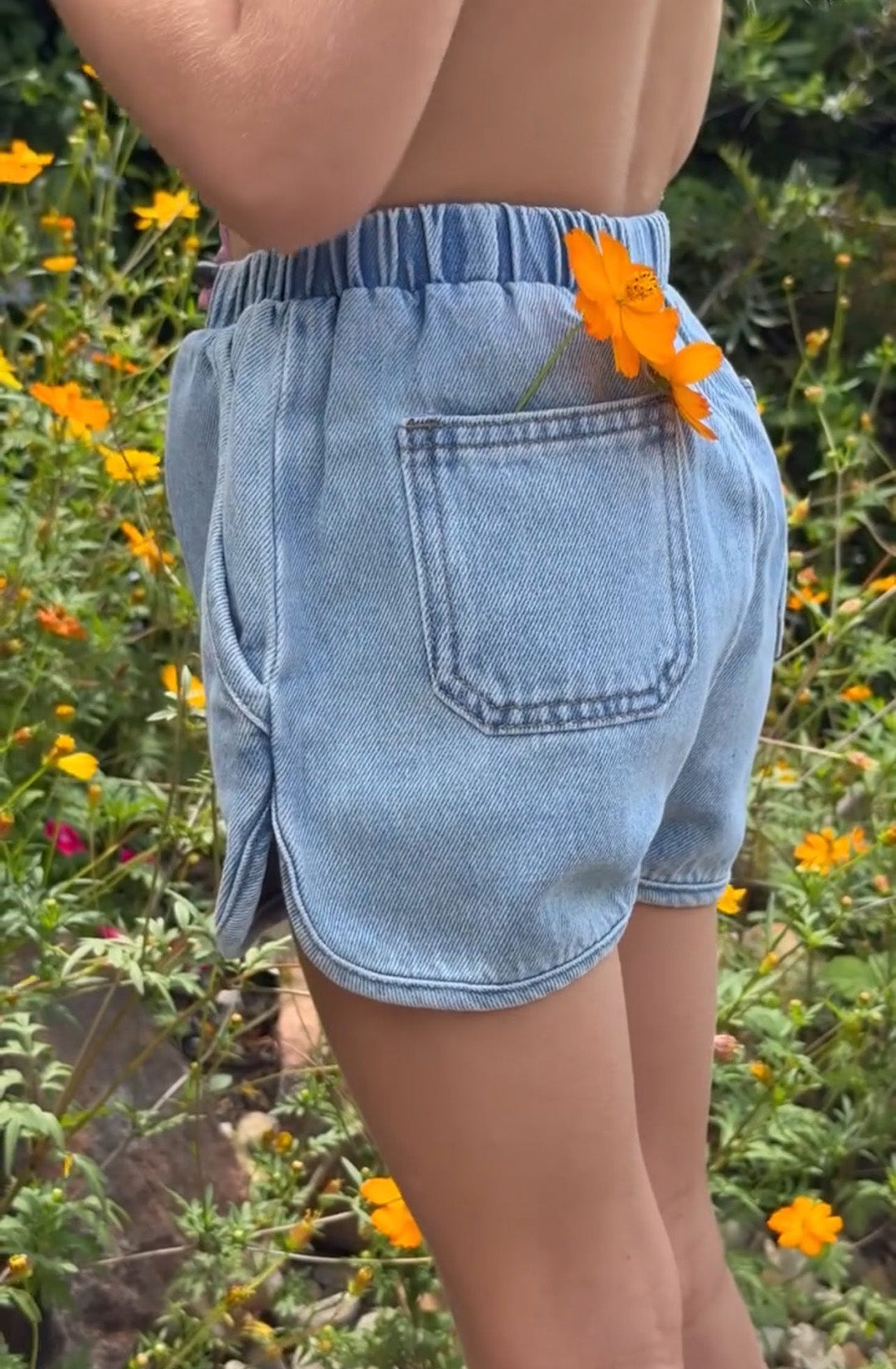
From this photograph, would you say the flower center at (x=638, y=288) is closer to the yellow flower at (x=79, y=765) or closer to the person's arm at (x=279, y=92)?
the person's arm at (x=279, y=92)

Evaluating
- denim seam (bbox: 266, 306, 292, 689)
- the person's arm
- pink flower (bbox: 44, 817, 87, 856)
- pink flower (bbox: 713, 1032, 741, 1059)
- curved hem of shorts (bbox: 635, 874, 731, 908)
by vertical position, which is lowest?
pink flower (bbox: 713, 1032, 741, 1059)

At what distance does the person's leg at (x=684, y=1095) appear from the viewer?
92 cm

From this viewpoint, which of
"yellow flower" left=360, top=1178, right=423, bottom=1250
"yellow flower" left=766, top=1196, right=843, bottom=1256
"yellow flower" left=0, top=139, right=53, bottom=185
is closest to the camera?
"yellow flower" left=360, top=1178, right=423, bottom=1250

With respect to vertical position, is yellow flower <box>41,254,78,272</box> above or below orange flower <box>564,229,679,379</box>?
below

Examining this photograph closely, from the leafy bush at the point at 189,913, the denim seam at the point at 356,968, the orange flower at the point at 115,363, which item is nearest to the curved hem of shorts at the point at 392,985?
the denim seam at the point at 356,968

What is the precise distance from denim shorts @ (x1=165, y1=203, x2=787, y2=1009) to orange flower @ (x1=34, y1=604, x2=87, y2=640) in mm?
584

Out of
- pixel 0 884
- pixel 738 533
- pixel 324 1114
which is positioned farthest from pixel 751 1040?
pixel 738 533

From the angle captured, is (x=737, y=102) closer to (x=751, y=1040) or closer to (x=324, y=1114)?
(x=751, y=1040)

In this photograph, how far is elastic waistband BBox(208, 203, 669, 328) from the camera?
724 millimetres

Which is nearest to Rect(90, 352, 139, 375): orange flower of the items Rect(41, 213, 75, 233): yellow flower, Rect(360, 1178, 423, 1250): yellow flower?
Rect(41, 213, 75, 233): yellow flower

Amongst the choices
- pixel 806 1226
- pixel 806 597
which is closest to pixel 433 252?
pixel 806 1226

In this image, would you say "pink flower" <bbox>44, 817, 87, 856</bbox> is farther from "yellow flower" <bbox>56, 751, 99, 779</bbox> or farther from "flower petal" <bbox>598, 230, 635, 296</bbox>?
"flower petal" <bbox>598, 230, 635, 296</bbox>

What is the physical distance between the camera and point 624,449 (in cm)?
73

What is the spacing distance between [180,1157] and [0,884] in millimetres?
429
